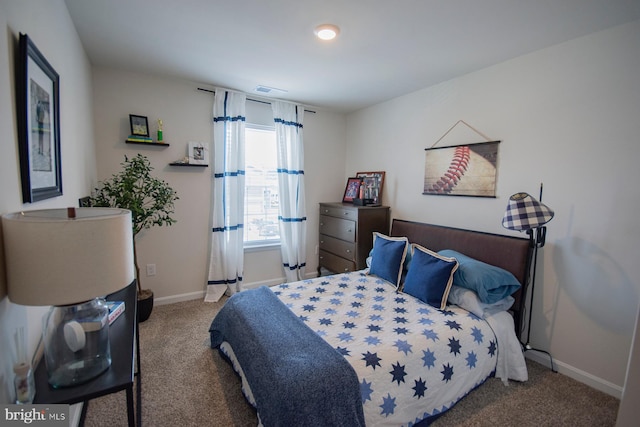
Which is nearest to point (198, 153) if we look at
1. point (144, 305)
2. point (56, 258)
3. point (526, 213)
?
point (144, 305)

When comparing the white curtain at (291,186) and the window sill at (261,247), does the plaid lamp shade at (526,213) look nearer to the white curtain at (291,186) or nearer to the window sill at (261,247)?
the white curtain at (291,186)

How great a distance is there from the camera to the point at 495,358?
198cm

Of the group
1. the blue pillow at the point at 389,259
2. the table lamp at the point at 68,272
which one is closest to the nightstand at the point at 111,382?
the table lamp at the point at 68,272

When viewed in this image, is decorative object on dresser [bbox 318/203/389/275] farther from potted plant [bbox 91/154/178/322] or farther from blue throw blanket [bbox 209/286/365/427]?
potted plant [bbox 91/154/178/322]

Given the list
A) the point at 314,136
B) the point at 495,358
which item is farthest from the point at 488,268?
the point at 314,136

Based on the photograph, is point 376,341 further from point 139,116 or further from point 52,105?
point 139,116

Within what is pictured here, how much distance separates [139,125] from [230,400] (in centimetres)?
269

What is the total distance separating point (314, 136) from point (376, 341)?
9.96 ft

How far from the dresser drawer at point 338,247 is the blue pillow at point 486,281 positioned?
1.44 m

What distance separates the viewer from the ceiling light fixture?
1943mm

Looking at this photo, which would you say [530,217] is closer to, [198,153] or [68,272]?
[68,272]

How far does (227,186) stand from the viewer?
10.9 ft

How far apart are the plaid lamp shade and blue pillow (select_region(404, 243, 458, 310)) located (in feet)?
1.65

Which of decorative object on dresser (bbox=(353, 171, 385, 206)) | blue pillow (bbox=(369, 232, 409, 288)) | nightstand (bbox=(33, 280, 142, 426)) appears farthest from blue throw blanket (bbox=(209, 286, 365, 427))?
decorative object on dresser (bbox=(353, 171, 385, 206))
